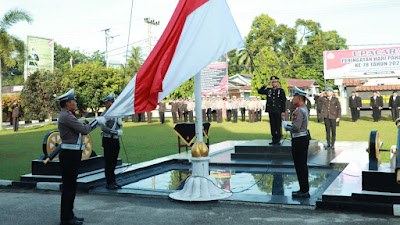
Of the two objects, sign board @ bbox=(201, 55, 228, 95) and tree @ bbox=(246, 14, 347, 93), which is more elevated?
tree @ bbox=(246, 14, 347, 93)

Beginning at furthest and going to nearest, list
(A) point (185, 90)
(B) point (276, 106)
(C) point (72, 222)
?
(A) point (185, 90)
(B) point (276, 106)
(C) point (72, 222)

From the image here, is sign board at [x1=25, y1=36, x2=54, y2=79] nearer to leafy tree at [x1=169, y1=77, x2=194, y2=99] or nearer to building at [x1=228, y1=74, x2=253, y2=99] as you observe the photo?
leafy tree at [x1=169, y1=77, x2=194, y2=99]

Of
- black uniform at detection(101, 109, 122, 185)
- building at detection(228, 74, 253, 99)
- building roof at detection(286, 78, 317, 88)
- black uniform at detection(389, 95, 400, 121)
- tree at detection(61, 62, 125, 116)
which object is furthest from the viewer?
building roof at detection(286, 78, 317, 88)

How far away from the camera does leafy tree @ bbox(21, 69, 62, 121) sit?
3350 centimetres

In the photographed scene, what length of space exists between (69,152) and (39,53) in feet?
120

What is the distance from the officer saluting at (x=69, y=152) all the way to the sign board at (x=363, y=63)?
29347mm

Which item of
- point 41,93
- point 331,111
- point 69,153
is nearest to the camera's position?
point 69,153

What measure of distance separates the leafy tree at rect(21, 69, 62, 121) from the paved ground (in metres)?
27.3

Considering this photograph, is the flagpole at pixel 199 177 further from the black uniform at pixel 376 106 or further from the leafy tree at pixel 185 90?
the leafy tree at pixel 185 90

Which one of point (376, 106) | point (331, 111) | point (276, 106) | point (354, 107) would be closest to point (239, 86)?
point (354, 107)

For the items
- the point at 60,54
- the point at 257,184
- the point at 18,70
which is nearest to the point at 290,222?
the point at 257,184

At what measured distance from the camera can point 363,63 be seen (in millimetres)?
32125

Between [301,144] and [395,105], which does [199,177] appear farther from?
[395,105]

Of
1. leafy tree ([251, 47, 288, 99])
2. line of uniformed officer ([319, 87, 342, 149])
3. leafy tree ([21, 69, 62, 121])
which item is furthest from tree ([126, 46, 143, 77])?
line of uniformed officer ([319, 87, 342, 149])
